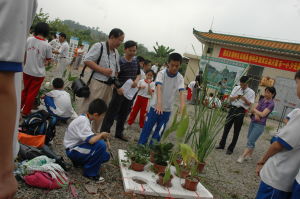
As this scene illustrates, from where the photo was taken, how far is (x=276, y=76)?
44.3ft

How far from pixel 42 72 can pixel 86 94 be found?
4.14 ft

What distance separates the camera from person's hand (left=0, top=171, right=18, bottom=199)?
720 millimetres

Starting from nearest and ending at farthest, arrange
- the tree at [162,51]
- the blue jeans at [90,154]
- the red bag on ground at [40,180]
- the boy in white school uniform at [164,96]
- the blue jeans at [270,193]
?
the blue jeans at [270,193] → the red bag on ground at [40,180] → the blue jeans at [90,154] → the boy in white school uniform at [164,96] → the tree at [162,51]

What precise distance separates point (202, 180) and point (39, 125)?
2418 millimetres

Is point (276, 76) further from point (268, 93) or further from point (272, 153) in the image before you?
point (272, 153)

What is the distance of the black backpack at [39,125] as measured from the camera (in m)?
3.55

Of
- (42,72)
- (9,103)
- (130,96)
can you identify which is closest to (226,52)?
(130,96)

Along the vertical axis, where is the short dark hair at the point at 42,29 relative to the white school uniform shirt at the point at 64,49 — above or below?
above

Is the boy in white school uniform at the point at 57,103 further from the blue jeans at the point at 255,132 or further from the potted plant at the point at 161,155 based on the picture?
the blue jeans at the point at 255,132

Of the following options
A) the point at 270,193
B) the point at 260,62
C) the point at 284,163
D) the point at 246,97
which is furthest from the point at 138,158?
the point at 260,62

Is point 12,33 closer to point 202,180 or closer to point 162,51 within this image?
point 202,180

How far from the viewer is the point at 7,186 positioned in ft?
2.41

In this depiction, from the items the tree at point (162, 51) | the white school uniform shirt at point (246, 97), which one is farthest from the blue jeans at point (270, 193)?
the tree at point (162, 51)

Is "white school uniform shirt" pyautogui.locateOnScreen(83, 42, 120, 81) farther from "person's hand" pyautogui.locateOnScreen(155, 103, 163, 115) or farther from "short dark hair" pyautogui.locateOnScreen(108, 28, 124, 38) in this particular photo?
"person's hand" pyautogui.locateOnScreen(155, 103, 163, 115)
